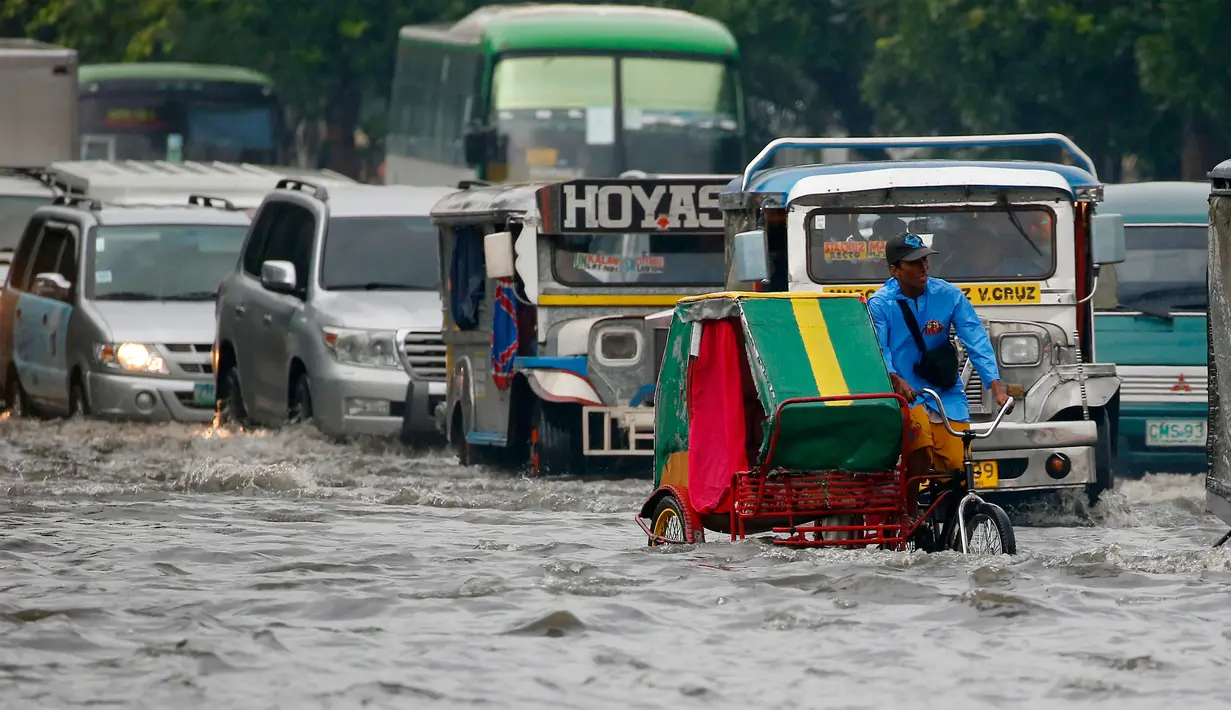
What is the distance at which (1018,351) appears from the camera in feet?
45.3

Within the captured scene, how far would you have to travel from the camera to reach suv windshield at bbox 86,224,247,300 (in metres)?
20.4

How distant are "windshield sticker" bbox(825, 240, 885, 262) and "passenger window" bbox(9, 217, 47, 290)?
985 cm

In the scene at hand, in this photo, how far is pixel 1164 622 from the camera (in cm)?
966

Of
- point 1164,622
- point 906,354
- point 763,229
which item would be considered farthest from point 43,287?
point 1164,622

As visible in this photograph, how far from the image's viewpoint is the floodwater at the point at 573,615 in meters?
8.41

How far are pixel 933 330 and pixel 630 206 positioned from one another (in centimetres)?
546

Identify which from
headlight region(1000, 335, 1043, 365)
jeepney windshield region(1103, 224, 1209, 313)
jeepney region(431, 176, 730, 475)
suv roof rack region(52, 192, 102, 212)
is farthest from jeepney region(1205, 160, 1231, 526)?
suv roof rack region(52, 192, 102, 212)

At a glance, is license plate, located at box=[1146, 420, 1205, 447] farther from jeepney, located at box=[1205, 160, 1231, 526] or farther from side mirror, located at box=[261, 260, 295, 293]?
side mirror, located at box=[261, 260, 295, 293]

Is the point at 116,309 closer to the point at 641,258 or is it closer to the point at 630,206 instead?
the point at 641,258

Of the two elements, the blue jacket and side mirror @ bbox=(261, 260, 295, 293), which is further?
side mirror @ bbox=(261, 260, 295, 293)

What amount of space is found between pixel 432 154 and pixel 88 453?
46.3ft

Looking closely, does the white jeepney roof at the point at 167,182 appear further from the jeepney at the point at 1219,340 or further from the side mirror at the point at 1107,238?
the jeepney at the point at 1219,340

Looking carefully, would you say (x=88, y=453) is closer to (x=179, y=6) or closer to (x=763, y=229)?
(x=763, y=229)

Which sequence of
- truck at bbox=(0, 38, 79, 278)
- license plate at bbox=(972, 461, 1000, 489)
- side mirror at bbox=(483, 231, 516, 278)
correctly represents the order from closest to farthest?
1. license plate at bbox=(972, 461, 1000, 489)
2. side mirror at bbox=(483, 231, 516, 278)
3. truck at bbox=(0, 38, 79, 278)
